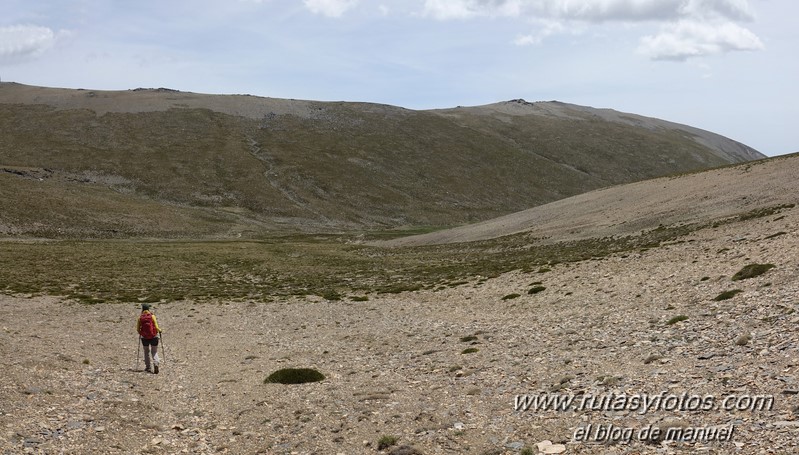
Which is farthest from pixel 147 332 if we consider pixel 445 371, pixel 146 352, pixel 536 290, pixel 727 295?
pixel 727 295

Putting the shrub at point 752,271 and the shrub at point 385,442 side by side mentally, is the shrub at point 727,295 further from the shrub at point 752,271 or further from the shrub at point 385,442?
the shrub at point 385,442

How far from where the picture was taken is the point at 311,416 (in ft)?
66.3

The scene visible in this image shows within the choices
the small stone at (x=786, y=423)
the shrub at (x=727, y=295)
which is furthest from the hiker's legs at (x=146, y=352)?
the shrub at (x=727, y=295)

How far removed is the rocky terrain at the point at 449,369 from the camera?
16.5 metres

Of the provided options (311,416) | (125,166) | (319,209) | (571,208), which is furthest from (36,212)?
(311,416)

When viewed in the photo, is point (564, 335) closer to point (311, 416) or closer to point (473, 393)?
point (473, 393)

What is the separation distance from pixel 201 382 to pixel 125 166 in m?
165

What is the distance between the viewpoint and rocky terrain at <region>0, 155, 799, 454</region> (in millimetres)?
16484

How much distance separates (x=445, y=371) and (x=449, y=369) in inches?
7.8

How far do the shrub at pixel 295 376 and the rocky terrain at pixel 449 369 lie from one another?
0.70 m

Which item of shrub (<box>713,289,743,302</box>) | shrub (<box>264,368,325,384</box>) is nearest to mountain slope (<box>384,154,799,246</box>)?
shrub (<box>713,289,743,302</box>)

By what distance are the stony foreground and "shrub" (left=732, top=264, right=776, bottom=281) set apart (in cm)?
37

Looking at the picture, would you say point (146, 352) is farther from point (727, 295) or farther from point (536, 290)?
point (727, 295)

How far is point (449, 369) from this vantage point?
974 inches
